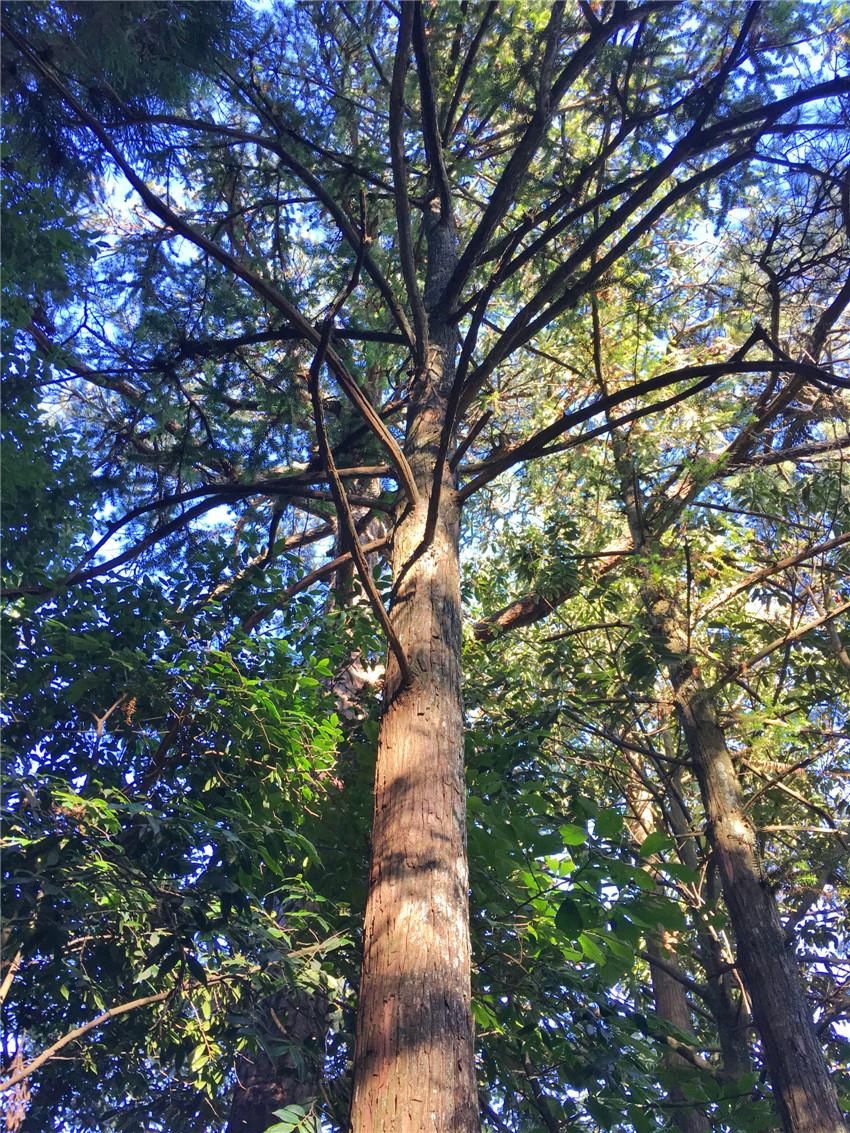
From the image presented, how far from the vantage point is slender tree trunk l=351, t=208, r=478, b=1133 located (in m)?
2.09

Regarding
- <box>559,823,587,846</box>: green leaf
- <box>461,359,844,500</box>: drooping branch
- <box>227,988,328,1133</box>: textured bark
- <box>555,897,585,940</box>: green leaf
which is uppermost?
<box>461,359,844,500</box>: drooping branch

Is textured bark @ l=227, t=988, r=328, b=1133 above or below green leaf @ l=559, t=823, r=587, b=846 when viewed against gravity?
below

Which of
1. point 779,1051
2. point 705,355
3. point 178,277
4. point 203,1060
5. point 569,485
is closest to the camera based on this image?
point 203,1060

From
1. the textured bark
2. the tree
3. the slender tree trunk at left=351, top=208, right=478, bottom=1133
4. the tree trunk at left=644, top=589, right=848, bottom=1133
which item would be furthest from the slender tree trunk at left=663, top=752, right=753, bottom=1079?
the slender tree trunk at left=351, top=208, right=478, bottom=1133

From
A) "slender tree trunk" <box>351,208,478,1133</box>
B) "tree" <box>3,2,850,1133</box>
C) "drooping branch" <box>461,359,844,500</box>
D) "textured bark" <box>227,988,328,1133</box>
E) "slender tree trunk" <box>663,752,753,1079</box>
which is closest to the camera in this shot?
"slender tree trunk" <box>351,208,478,1133</box>

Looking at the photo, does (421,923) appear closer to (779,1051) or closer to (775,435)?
(779,1051)

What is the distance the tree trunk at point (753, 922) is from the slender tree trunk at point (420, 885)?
2932 millimetres

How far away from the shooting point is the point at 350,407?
5.95 m

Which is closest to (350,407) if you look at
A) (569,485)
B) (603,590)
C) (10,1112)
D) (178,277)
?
(178,277)

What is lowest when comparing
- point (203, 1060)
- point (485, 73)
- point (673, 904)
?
point (203, 1060)

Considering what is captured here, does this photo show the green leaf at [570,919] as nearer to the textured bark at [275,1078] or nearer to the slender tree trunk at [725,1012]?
the textured bark at [275,1078]

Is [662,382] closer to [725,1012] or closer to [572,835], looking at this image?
[572,835]

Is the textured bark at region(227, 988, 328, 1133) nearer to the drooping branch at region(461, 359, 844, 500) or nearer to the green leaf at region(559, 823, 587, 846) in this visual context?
the green leaf at region(559, 823, 587, 846)

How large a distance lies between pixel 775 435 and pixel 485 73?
3.30 meters
